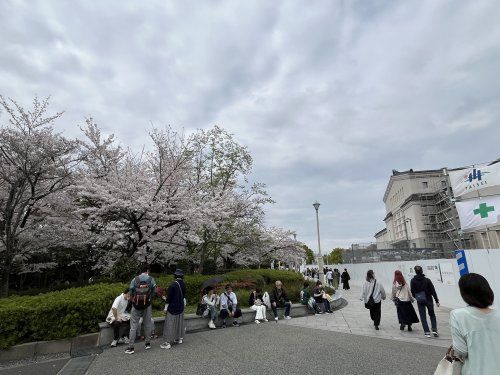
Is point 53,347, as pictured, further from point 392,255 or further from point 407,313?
point 392,255

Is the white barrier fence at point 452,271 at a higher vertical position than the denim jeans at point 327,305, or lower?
higher

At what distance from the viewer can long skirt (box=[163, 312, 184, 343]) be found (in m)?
7.04

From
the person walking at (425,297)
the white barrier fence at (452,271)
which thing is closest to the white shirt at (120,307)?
the person walking at (425,297)

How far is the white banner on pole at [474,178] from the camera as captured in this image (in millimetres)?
7613

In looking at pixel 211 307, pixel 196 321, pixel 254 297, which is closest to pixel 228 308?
pixel 211 307

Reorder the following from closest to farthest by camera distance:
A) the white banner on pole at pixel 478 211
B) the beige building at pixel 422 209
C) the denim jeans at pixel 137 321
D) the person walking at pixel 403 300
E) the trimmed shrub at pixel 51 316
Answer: the trimmed shrub at pixel 51 316
the denim jeans at pixel 137 321
the white banner on pole at pixel 478 211
the person walking at pixel 403 300
the beige building at pixel 422 209

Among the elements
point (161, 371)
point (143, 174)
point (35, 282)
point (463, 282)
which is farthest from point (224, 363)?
point (35, 282)

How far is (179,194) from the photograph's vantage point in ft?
40.8

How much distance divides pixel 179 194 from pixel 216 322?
5298 mm

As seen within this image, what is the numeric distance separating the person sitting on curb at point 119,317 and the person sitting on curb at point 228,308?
2.79 metres

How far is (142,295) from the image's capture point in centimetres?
685

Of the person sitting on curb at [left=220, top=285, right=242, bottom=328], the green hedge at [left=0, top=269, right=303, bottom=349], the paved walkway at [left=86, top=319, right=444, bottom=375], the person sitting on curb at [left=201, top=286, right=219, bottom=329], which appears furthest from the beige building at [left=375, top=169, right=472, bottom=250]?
the green hedge at [left=0, top=269, right=303, bottom=349]

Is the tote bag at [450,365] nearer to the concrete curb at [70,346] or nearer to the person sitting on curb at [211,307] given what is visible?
the concrete curb at [70,346]

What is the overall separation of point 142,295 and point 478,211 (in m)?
8.16
